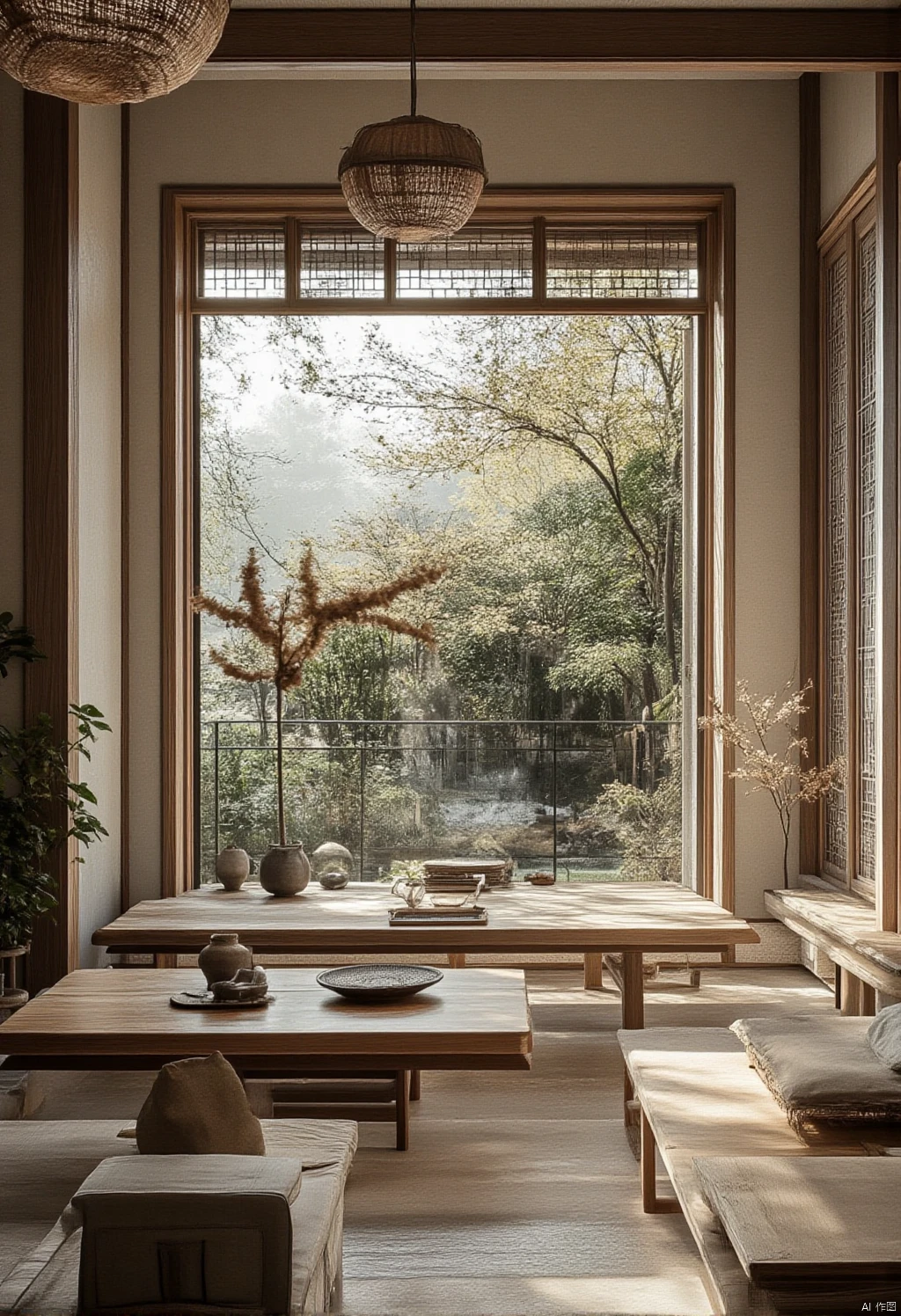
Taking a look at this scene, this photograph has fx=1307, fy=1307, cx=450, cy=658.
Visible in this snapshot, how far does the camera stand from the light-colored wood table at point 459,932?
13.7 ft

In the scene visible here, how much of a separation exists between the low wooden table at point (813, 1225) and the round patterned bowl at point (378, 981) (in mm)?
1105

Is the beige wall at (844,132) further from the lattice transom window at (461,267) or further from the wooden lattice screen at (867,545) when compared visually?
the lattice transom window at (461,267)

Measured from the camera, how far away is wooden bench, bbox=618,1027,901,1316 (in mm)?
2137

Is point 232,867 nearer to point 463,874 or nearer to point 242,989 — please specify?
point 463,874

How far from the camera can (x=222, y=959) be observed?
3.37m

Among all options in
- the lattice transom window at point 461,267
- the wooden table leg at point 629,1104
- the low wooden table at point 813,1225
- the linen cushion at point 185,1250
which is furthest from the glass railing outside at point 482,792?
the linen cushion at point 185,1250

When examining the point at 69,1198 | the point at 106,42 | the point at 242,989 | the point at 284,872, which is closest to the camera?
the point at 106,42

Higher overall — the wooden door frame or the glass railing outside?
the wooden door frame

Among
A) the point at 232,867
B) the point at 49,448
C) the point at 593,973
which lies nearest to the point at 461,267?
the point at 49,448

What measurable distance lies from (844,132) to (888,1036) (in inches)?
150

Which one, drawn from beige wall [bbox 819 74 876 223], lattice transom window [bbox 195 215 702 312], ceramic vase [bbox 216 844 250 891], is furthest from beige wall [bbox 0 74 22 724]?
beige wall [bbox 819 74 876 223]

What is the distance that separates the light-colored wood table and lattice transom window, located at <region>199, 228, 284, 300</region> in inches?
108

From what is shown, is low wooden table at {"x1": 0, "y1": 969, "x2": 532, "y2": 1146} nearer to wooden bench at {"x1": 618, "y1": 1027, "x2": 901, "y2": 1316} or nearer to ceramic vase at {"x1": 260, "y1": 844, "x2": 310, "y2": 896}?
wooden bench at {"x1": 618, "y1": 1027, "x2": 901, "y2": 1316}

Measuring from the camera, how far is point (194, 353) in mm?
5836
